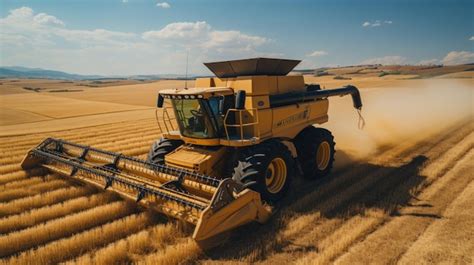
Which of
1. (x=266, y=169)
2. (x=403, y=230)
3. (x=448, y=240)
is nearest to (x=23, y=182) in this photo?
(x=266, y=169)

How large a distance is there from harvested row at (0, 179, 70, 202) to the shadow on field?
14.1 ft

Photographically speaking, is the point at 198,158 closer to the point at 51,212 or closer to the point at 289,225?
the point at 289,225

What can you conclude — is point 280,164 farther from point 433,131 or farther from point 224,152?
point 433,131

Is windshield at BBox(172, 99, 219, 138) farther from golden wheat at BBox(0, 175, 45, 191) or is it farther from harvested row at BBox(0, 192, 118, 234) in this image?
golden wheat at BBox(0, 175, 45, 191)

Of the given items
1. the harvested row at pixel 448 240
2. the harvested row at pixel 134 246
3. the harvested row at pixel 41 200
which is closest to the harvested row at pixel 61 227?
the harvested row at pixel 134 246

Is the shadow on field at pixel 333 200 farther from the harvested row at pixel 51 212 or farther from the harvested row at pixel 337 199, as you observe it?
the harvested row at pixel 51 212

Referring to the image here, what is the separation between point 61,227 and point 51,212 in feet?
2.46

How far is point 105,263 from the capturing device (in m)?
4.23

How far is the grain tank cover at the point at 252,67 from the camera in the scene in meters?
6.55

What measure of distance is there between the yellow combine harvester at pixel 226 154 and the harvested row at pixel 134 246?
314mm

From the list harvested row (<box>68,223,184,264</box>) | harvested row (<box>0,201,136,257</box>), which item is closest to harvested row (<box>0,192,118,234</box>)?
harvested row (<box>0,201,136,257</box>)

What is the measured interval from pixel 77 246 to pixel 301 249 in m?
3.05

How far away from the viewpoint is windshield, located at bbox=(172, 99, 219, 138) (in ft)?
19.8

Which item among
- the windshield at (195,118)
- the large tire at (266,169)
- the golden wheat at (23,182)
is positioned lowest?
the golden wheat at (23,182)
